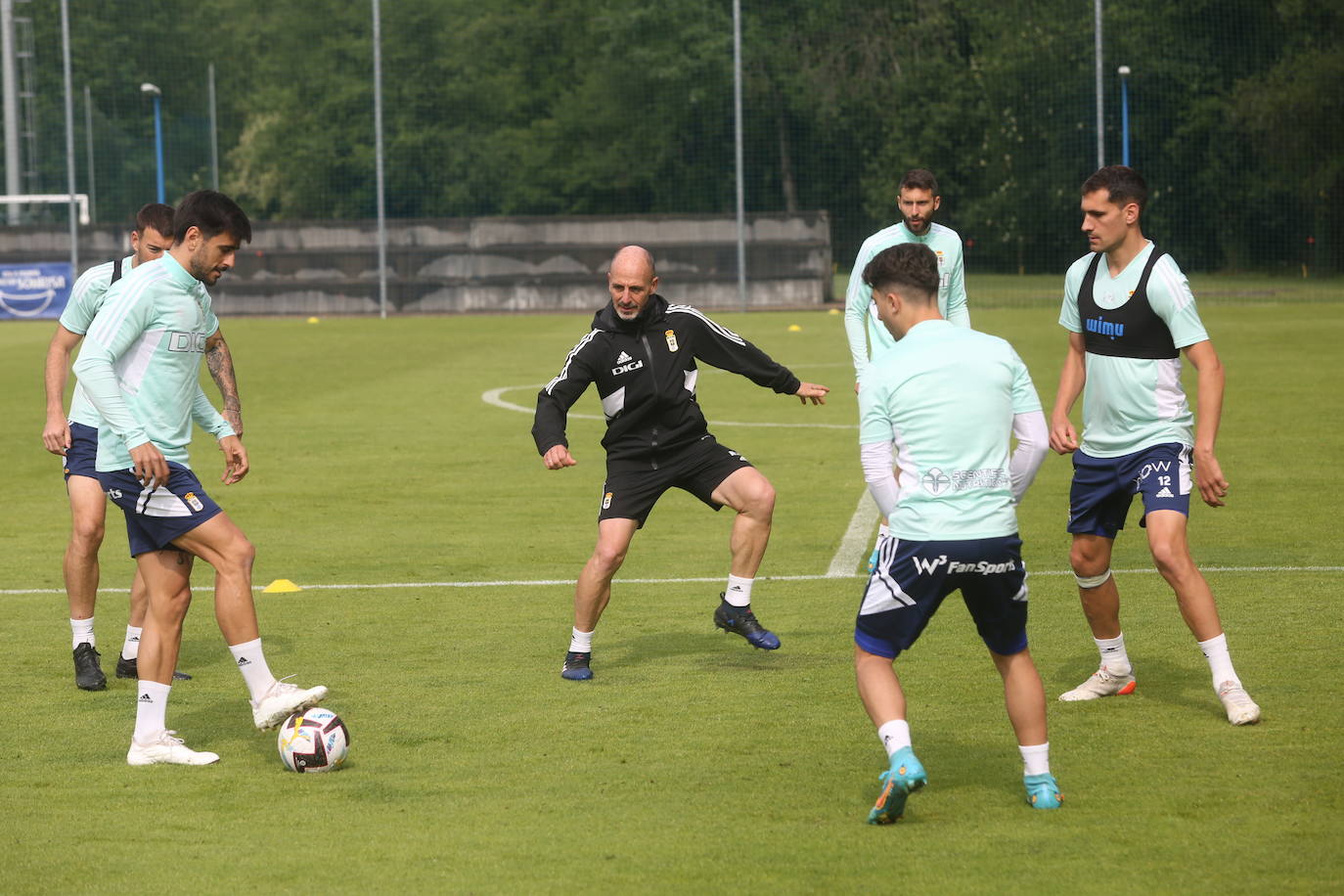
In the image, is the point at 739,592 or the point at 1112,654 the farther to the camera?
the point at 739,592

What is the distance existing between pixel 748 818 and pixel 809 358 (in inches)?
756

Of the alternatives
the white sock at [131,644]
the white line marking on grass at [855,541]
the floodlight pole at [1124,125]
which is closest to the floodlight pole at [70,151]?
the floodlight pole at [1124,125]

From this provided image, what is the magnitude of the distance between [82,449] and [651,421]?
8.67 feet

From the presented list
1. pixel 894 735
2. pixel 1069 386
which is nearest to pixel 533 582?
pixel 1069 386

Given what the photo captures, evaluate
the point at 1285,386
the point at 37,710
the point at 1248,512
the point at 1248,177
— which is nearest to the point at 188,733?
the point at 37,710

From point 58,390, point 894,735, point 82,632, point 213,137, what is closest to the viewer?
point 894,735

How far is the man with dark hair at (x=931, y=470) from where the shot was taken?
5238 millimetres

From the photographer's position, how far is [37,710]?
23.6ft

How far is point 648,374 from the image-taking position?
784 cm

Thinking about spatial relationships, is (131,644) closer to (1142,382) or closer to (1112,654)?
(1112,654)

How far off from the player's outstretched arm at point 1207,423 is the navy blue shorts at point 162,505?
3749 millimetres

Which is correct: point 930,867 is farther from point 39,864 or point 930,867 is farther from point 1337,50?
point 1337,50

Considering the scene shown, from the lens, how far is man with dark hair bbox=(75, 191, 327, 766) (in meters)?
6.31

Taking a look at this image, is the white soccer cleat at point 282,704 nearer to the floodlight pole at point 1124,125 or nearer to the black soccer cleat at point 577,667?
the black soccer cleat at point 577,667
